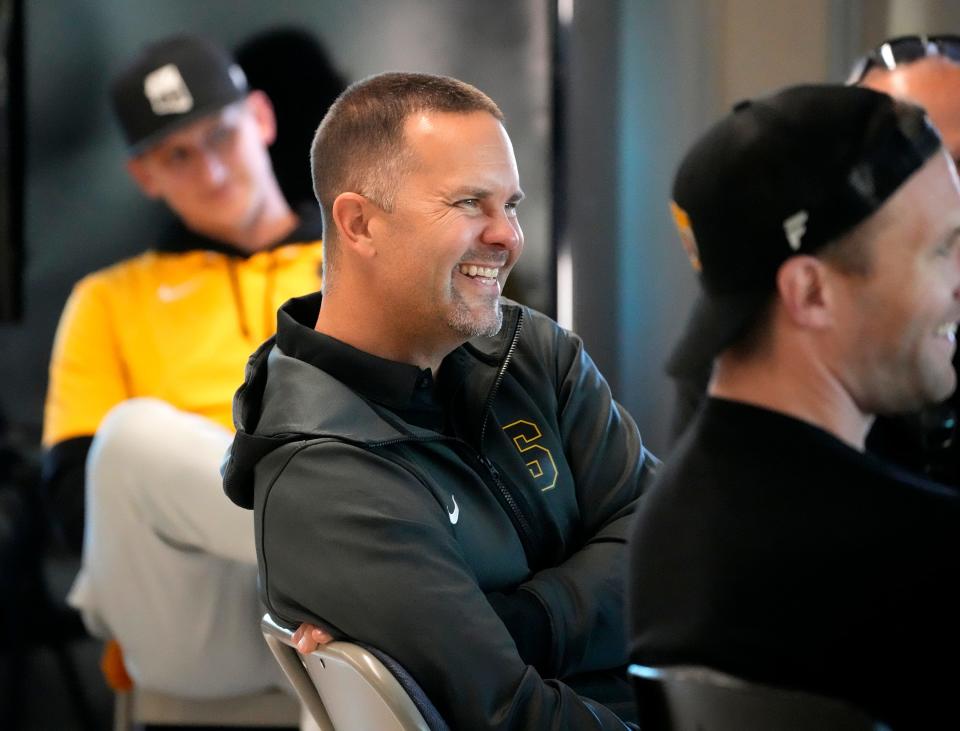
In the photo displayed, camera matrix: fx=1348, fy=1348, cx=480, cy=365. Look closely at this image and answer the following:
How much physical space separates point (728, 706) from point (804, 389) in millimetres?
286

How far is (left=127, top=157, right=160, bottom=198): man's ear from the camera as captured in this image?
3.27 meters

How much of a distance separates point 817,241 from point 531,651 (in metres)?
0.71

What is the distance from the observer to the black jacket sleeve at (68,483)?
2.95 metres

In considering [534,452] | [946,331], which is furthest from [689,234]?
[534,452]

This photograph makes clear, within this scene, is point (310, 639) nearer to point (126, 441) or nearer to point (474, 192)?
point (474, 192)

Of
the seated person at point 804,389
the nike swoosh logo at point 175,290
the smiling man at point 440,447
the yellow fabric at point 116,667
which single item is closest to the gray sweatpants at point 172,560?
the yellow fabric at point 116,667

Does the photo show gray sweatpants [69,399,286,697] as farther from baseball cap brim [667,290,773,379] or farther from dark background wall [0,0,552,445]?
baseball cap brim [667,290,773,379]

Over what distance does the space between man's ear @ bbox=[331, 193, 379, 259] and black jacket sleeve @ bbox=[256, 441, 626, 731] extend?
330 mm

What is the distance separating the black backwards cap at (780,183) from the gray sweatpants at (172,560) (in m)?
1.50

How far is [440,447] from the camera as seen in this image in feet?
5.72

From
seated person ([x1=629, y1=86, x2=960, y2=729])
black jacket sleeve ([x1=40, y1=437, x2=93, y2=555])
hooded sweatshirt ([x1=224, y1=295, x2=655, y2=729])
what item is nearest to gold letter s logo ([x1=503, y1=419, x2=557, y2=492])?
hooded sweatshirt ([x1=224, y1=295, x2=655, y2=729])

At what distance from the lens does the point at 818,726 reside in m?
1.02

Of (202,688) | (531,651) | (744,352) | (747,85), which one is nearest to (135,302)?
(202,688)

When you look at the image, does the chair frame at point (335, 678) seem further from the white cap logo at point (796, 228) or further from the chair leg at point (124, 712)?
the chair leg at point (124, 712)
